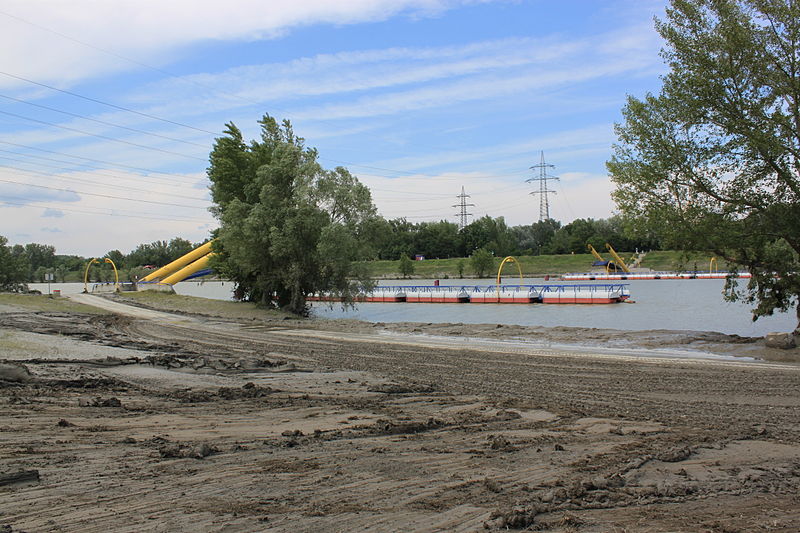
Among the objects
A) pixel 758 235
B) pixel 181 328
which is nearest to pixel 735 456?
pixel 758 235

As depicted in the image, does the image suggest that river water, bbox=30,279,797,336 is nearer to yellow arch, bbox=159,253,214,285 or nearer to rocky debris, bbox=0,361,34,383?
yellow arch, bbox=159,253,214,285

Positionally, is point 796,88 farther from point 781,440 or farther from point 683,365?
point 781,440

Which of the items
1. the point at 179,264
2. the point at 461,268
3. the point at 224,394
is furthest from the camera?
the point at 461,268

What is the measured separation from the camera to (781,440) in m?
8.66

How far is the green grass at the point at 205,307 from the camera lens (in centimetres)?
4103

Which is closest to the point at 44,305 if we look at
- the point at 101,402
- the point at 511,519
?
the point at 101,402

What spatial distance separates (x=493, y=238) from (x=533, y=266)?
28332mm

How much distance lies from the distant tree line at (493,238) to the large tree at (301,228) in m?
95.8

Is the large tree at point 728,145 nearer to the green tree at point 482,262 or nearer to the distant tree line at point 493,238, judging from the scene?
the green tree at point 482,262

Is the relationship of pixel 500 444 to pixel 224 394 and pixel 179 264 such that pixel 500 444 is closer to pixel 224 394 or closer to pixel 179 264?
pixel 224 394

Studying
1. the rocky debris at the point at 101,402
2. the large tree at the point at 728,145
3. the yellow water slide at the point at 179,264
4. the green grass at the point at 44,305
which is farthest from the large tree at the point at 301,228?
the yellow water slide at the point at 179,264

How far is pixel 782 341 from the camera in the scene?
19453 mm

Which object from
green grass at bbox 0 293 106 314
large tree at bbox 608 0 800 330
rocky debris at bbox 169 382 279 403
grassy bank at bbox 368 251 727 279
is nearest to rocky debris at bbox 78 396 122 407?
rocky debris at bbox 169 382 279 403

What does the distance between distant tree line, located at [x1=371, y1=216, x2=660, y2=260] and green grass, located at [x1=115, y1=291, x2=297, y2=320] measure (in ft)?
297
